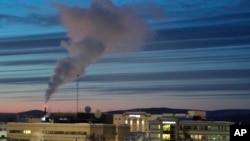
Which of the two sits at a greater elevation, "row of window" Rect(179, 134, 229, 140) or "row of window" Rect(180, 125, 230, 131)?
"row of window" Rect(180, 125, 230, 131)

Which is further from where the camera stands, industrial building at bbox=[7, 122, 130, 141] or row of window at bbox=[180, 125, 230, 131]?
row of window at bbox=[180, 125, 230, 131]

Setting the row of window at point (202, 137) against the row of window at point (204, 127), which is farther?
the row of window at point (204, 127)

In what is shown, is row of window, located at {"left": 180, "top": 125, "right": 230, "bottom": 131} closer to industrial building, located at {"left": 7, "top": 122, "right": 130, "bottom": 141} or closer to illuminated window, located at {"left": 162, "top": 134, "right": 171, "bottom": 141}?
illuminated window, located at {"left": 162, "top": 134, "right": 171, "bottom": 141}

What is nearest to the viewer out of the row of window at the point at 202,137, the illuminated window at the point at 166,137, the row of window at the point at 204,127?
the row of window at the point at 202,137

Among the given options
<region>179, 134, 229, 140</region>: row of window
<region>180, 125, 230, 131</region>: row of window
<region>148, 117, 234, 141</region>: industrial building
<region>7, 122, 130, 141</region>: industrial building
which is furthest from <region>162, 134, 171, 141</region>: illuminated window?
<region>7, 122, 130, 141</region>: industrial building

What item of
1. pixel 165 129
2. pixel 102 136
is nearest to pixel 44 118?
pixel 102 136

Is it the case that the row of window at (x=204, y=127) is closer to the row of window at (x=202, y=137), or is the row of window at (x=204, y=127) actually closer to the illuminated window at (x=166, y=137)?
the row of window at (x=202, y=137)

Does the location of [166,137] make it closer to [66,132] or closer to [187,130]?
[187,130]

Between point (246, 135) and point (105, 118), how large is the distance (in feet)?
368

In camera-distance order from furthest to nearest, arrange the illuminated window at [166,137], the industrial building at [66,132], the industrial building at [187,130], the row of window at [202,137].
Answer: the illuminated window at [166,137]
the industrial building at [187,130]
the row of window at [202,137]
the industrial building at [66,132]

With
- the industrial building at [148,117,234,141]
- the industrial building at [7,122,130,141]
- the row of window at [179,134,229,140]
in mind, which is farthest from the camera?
the industrial building at [148,117,234,141]

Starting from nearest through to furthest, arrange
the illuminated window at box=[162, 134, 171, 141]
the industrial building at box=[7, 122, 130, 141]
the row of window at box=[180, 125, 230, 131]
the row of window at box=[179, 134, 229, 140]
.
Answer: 1. the industrial building at box=[7, 122, 130, 141]
2. the row of window at box=[179, 134, 229, 140]
3. the row of window at box=[180, 125, 230, 131]
4. the illuminated window at box=[162, 134, 171, 141]

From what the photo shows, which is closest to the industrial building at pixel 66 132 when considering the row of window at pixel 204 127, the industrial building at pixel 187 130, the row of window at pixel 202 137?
the industrial building at pixel 187 130

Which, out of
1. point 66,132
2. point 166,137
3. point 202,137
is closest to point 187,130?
point 202,137
